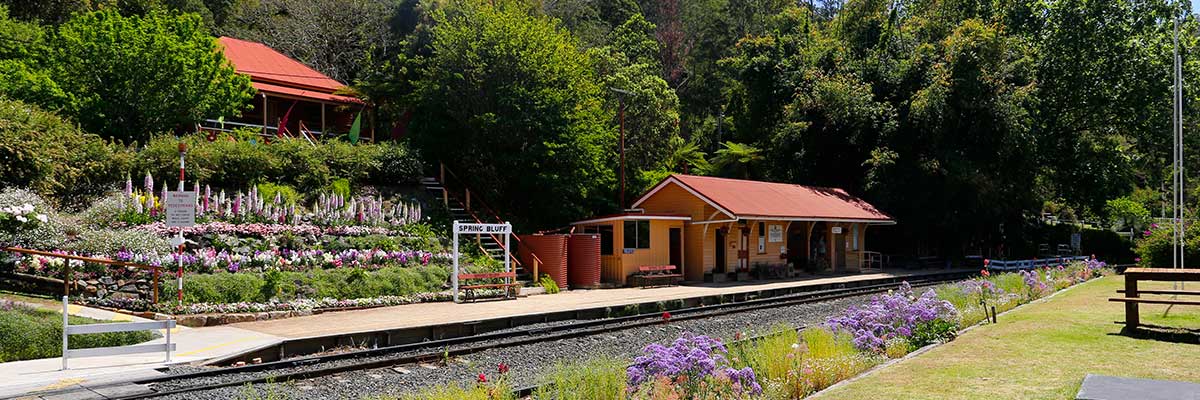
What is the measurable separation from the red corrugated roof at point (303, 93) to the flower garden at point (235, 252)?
36.6 feet

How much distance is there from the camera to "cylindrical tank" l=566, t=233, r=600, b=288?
24.5 metres

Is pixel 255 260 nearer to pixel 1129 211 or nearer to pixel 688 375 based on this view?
pixel 688 375

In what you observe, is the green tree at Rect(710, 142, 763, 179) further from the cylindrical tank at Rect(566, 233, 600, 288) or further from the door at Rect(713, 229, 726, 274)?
the cylindrical tank at Rect(566, 233, 600, 288)

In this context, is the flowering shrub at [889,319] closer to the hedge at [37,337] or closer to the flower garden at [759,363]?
the flower garden at [759,363]

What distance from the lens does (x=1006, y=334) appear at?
1160 cm

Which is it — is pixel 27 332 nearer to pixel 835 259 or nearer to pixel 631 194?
pixel 631 194

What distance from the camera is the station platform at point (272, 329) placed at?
936 cm

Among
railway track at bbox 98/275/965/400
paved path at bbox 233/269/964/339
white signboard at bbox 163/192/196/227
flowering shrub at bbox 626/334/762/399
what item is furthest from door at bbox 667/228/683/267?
flowering shrub at bbox 626/334/762/399

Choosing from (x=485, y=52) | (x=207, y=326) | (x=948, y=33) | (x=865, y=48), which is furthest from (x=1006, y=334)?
(x=948, y=33)

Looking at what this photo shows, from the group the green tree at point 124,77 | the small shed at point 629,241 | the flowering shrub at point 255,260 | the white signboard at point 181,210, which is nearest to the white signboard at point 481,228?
the flowering shrub at point 255,260

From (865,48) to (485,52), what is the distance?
71.1 ft

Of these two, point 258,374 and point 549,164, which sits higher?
point 549,164

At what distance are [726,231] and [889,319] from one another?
1608cm

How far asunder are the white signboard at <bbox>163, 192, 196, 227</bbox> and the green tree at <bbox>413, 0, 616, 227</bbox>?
15.0m
